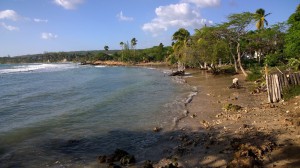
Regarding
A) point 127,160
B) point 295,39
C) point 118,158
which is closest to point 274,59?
point 295,39

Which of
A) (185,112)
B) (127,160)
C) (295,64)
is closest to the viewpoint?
(127,160)

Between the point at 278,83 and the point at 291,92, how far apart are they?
3.05 feet

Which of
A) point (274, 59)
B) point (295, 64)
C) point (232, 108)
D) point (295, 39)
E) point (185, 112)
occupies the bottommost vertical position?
point (185, 112)

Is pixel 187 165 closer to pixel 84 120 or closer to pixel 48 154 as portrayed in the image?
pixel 48 154

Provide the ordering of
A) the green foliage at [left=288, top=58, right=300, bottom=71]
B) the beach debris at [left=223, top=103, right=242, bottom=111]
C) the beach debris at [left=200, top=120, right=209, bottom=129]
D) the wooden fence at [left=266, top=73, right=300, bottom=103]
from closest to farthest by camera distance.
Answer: the beach debris at [left=200, top=120, right=209, bottom=129] < the wooden fence at [left=266, top=73, right=300, bottom=103] < the beach debris at [left=223, top=103, right=242, bottom=111] < the green foliage at [left=288, top=58, right=300, bottom=71]

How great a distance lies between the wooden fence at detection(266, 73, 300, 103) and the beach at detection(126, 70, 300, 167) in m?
0.78

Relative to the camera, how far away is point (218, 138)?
44.7 ft

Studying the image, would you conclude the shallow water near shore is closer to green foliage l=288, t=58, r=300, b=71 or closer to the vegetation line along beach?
the vegetation line along beach

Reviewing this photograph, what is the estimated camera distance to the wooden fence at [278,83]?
62.9 ft

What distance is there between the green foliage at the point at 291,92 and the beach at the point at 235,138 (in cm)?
40

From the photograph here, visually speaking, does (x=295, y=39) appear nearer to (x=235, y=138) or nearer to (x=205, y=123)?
(x=205, y=123)

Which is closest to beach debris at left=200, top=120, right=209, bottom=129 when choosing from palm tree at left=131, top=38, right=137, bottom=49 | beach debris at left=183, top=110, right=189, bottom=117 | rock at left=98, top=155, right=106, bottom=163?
beach debris at left=183, top=110, right=189, bottom=117

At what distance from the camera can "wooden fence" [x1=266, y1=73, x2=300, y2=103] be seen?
19163 millimetres

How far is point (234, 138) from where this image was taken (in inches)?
514
